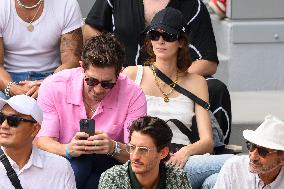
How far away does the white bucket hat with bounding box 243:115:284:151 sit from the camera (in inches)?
213

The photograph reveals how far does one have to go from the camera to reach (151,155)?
17.8 ft

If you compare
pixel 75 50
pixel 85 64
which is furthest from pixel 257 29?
pixel 85 64

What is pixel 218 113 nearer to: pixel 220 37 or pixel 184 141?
pixel 184 141

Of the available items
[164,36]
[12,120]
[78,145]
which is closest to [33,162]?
[12,120]

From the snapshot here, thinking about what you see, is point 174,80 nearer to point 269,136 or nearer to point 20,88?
point 20,88

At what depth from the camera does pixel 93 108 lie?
6.05m

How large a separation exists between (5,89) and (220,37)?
2.51m

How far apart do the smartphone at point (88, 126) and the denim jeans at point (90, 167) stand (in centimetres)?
18

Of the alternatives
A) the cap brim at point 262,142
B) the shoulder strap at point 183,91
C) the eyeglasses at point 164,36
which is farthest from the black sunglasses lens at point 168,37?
the cap brim at point 262,142

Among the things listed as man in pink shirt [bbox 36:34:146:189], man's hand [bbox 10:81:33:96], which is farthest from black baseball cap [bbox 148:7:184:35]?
man's hand [bbox 10:81:33:96]

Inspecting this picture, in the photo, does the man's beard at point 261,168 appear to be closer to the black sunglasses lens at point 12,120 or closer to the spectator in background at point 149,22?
the black sunglasses lens at point 12,120

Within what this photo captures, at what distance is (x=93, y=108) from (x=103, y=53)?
394 mm

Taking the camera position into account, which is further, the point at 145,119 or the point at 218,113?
the point at 218,113

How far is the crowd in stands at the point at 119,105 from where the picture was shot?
5.30 metres
